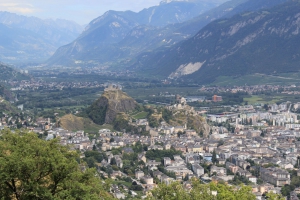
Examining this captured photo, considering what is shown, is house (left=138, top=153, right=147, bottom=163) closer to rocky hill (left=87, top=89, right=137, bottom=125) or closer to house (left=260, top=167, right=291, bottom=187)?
house (left=260, top=167, right=291, bottom=187)

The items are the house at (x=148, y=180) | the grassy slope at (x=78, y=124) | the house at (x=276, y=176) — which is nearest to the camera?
the house at (x=148, y=180)

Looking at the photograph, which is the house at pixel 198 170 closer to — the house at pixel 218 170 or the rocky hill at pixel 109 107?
the house at pixel 218 170

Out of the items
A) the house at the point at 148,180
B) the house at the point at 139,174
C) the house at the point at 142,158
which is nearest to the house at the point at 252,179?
the house at the point at 148,180

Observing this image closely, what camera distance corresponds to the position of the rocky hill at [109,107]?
8162cm

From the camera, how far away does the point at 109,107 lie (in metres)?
81.8

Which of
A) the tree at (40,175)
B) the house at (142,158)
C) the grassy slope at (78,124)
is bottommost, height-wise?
the house at (142,158)

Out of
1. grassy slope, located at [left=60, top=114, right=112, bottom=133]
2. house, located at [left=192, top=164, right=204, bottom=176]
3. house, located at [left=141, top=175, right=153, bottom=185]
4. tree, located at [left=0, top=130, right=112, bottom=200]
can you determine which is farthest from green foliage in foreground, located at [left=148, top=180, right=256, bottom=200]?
grassy slope, located at [left=60, top=114, right=112, bottom=133]

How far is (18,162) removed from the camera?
18.9 metres

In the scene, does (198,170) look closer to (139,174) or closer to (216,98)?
(139,174)

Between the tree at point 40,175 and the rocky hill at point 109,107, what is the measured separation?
197ft

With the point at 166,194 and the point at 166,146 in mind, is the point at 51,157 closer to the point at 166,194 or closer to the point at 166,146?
→ the point at 166,194

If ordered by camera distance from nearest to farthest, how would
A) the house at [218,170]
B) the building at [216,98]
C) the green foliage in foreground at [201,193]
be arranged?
the green foliage in foreground at [201,193] < the house at [218,170] < the building at [216,98]

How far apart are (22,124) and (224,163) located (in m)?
36.9

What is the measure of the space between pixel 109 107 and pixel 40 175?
61.9m
